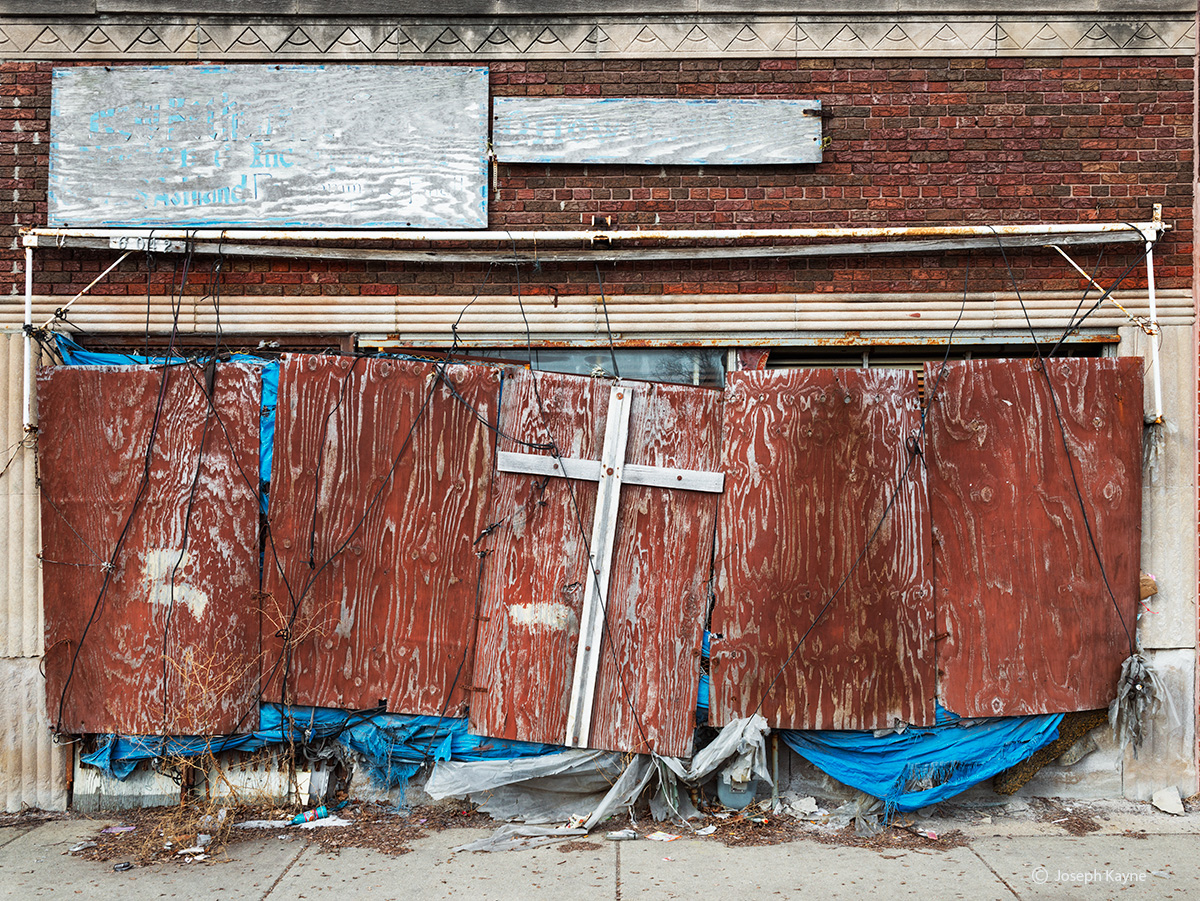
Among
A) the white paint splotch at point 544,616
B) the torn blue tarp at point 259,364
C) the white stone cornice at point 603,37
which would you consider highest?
the white stone cornice at point 603,37

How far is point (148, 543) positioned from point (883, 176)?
5028 millimetres

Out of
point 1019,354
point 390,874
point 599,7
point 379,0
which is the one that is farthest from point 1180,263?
point 390,874

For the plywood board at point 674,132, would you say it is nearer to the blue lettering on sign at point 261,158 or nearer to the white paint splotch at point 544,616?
the blue lettering on sign at point 261,158

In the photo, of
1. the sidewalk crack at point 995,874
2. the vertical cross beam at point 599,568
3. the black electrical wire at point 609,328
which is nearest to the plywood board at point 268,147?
the black electrical wire at point 609,328

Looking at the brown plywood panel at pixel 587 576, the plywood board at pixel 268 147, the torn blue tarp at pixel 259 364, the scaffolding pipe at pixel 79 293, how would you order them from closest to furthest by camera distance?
the brown plywood panel at pixel 587 576, the torn blue tarp at pixel 259 364, the scaffolding pipe at pixel 79 293, the plywood board at pixel 268 147

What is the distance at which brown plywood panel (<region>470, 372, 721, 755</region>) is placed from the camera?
15.4 ft

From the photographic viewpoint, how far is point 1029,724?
4.77 m

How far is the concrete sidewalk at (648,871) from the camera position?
3.88m

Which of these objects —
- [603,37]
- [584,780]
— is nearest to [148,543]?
[584,780]

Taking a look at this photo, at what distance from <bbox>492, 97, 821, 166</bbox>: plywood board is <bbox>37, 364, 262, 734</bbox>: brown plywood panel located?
2.40 meters

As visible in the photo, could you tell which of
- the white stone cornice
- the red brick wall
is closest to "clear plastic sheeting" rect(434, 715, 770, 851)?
the red brick wall

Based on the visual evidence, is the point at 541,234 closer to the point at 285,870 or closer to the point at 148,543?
the point at 148,543

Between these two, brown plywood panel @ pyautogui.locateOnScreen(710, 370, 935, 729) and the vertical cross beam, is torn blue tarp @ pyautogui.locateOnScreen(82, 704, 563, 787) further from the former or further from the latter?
brown plywood panel @ pyautogui.locateOnScreen(710, 370, 935, 729)

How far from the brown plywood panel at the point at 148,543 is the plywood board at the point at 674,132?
7.86 ft
